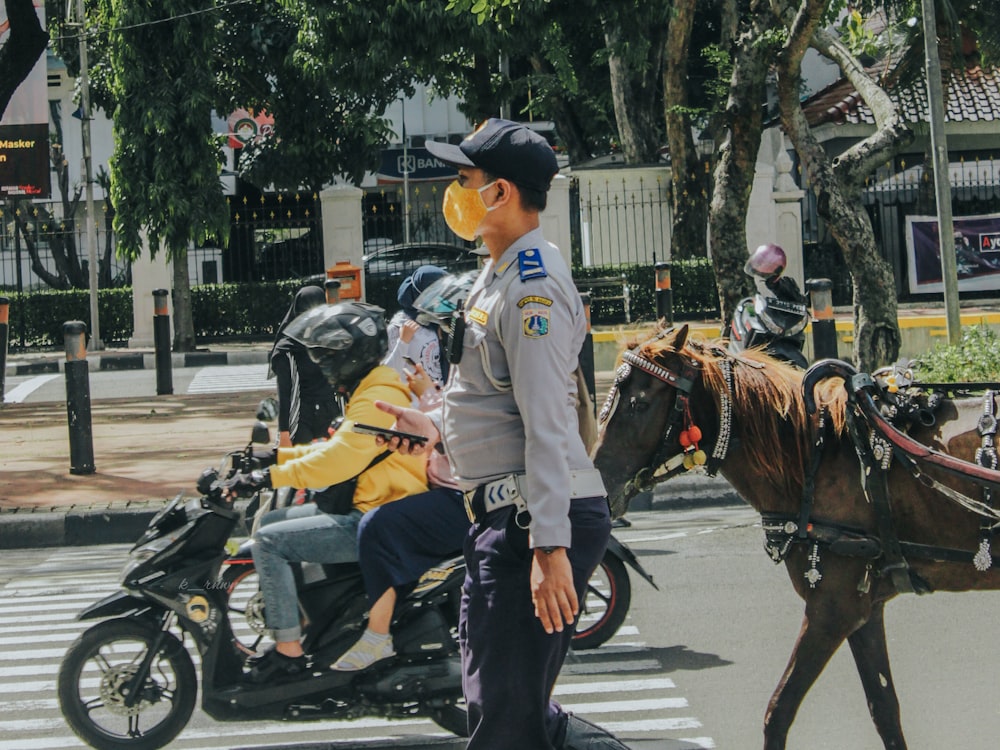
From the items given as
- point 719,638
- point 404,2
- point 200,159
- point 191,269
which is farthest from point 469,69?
point 719,638

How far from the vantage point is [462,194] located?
362 centimetres

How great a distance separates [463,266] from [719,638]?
60.9 feet

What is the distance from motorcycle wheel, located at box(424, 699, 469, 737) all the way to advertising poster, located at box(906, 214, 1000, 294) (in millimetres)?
19952

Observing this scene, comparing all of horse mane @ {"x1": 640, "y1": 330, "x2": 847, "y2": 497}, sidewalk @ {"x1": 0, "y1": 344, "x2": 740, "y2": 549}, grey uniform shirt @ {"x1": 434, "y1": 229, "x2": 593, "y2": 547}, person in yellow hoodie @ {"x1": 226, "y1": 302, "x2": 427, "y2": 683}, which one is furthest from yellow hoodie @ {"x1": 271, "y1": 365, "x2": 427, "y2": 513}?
sidewalk @ {"x1": 0, "y1": 344, "x2": 740, "y2": 549}

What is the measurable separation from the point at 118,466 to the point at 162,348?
18.9 feet

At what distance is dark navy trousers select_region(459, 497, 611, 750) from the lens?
347cm

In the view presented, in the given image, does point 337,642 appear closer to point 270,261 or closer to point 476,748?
point 476,748

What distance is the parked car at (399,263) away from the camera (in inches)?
926

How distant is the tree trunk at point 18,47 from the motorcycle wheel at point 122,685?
1387cm

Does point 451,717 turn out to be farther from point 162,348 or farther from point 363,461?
point 162,348

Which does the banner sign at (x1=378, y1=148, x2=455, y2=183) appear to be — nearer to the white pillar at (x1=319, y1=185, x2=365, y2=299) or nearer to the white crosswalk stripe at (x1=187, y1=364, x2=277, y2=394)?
the white pillar at (x1=319, y1=185, x2=365, y2=299)

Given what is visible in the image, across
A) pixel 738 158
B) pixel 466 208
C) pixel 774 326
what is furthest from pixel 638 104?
pixel 466 208

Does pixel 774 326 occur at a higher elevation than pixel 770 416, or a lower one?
higher

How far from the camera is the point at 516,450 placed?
350cm
